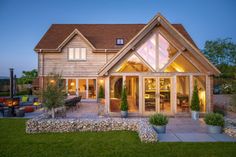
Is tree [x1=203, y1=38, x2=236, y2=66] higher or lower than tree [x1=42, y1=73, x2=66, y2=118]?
below

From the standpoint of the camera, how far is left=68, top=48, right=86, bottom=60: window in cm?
2069

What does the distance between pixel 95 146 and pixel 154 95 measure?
23.0 ft

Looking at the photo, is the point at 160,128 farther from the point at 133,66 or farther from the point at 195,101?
the point at 133,66

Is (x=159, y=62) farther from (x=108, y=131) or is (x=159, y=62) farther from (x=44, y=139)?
(x=44, y=139)

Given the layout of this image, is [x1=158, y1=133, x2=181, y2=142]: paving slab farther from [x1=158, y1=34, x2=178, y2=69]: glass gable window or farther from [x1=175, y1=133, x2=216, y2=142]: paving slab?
[x1=158, y1=34, x2=178, y2=69]: glass gable window

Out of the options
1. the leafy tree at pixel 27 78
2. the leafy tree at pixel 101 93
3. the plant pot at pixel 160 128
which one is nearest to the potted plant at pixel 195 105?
the plant pot at pixel 160 128

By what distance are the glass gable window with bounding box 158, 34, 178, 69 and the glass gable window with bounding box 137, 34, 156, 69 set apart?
16.3 inches

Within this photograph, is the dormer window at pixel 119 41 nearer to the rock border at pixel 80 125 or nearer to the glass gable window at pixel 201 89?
the glass gable window at pixel 201 89

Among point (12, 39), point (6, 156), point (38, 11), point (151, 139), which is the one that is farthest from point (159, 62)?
point (12, 39)

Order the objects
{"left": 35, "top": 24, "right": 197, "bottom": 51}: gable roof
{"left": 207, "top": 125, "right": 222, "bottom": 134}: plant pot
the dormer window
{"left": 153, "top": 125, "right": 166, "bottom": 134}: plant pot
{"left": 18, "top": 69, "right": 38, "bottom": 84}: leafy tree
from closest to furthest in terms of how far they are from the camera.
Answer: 1. {"left": 153, "top": 125, "right": 166, "bottom": 134}: plant pot
2. {"left": 207, "top": 125, "right": 222, "bottom": 134}: plant pot
3. {"left": 35, "top": 24, "right": 197, "bottom": 51}: gable roof
4. the dormer window
5. {"left": 18, "top": 69, "right": 38, "bottom": 84}: leafy tree

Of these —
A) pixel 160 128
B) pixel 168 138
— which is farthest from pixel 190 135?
pixel 160 128

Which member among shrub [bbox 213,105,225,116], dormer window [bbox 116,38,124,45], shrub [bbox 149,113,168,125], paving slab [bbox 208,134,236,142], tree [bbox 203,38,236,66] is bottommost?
paving slab [bbox 208,134,236,142]

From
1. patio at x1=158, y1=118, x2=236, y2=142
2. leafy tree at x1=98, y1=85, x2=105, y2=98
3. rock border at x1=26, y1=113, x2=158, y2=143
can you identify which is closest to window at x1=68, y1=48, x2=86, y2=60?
leafy tree at x1=98, y1=85, x2=105, y2=98

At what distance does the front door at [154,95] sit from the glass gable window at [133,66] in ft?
2.51
